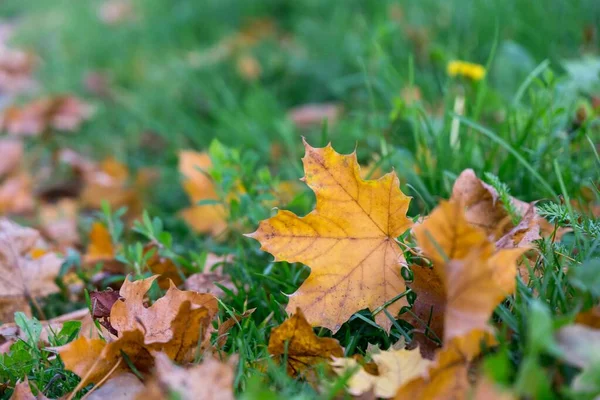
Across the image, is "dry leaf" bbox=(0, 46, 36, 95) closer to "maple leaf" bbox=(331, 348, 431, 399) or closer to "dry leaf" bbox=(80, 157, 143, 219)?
"dry leaf" bbox=(80, 157, 143, 219)

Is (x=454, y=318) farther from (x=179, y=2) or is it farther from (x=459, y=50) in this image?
(x=179, y=2)

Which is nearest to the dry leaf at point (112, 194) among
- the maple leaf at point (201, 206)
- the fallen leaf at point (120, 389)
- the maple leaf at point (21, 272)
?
the maple leaf at point (201, 206)

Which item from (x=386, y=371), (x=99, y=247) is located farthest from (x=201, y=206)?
(x=386, y=371)

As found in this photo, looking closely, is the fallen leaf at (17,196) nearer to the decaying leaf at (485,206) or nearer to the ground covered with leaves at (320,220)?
the ground covered with leaves at (320,220)

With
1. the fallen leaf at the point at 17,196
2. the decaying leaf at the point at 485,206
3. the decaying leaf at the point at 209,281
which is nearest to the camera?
the decaying leaf at the point at 485,206

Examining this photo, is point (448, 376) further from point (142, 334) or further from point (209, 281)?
point (209, 281)
